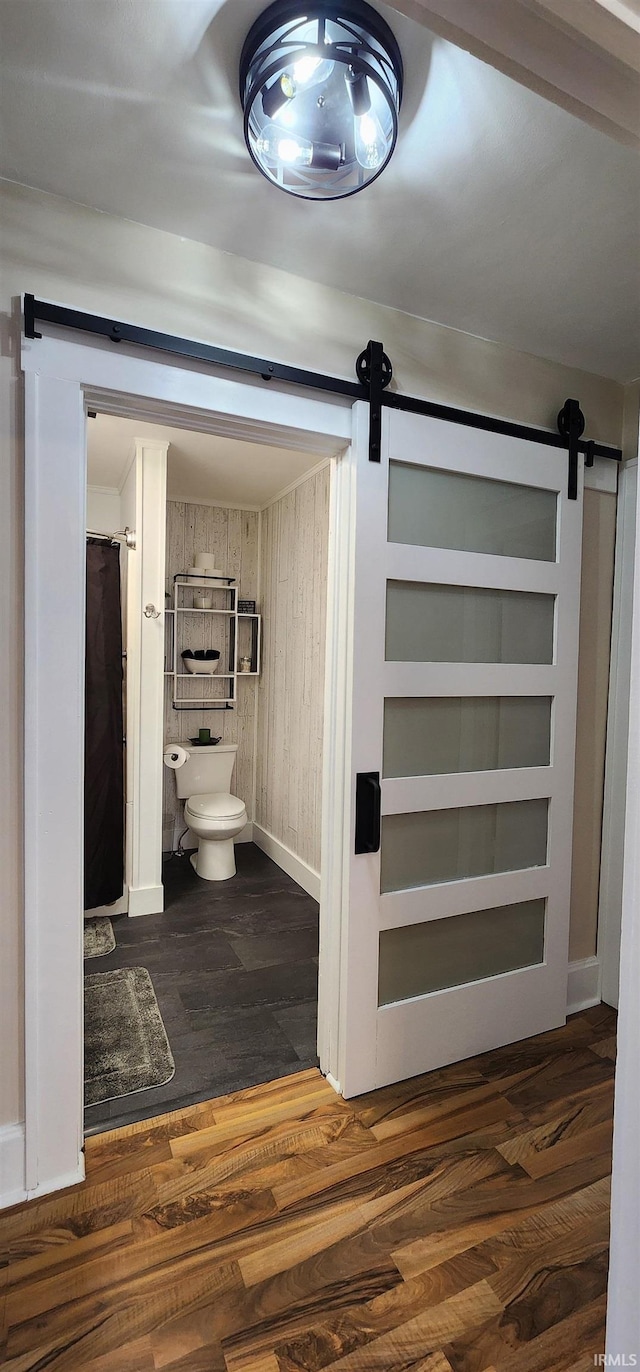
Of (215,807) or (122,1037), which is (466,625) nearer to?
(122,1037)

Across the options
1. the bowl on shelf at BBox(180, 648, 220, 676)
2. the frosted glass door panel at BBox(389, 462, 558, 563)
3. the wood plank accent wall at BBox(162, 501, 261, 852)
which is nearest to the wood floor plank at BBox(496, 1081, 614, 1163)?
the frosted glass door panel at BBox(389, 462, 558, 563)

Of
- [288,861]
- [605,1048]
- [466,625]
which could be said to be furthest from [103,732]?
[605,1048]

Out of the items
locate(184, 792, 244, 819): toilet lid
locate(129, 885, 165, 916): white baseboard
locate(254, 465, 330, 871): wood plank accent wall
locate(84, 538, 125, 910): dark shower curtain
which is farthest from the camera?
locate(184, 792, 244, 819): toilet lid

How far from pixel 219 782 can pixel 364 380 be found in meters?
2.93

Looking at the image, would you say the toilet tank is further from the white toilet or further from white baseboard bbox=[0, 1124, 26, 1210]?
white baseboard bbox=[0, 1124, 26, 1210]

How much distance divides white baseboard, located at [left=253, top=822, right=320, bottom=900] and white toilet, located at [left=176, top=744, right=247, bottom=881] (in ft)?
1.05

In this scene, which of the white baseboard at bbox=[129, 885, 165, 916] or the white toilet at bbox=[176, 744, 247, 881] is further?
the white toilet at bbox=[176, 744, 247, 881]

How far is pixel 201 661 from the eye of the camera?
13.6ft

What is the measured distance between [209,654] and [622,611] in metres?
2.66

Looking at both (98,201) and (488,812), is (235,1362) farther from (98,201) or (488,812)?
(98,201)

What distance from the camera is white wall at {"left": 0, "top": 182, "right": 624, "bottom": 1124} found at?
1.43 m

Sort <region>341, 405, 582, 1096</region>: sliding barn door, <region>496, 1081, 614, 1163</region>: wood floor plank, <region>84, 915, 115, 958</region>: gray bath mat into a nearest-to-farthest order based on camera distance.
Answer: <region>496, 1081, 614, 1163</region>: wood floor plank
<region>341, 405, 582, 1096</region>: sliding barn door
<region>84, 915, 115, 958</region>: gray bath mat

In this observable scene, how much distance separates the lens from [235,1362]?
45.9 inches

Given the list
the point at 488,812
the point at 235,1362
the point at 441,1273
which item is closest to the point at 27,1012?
the point at 235,1362
